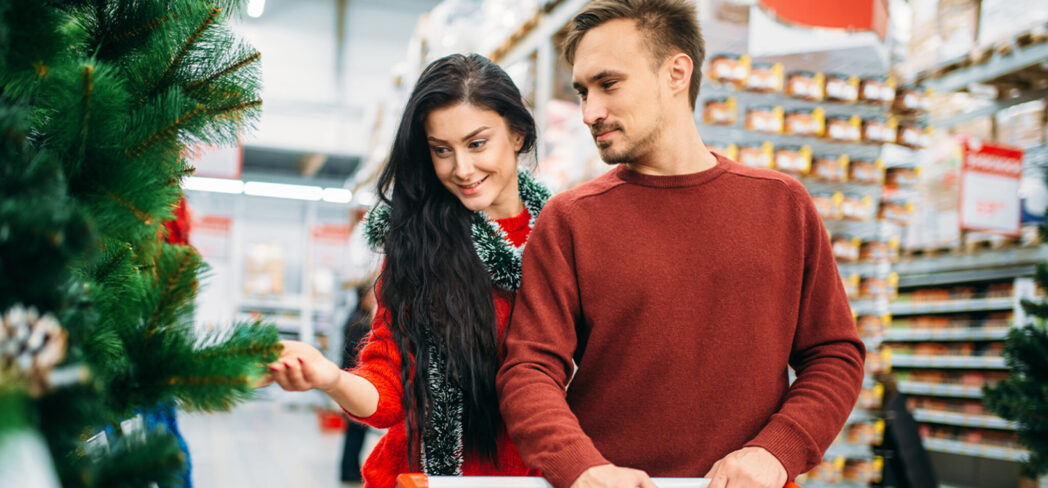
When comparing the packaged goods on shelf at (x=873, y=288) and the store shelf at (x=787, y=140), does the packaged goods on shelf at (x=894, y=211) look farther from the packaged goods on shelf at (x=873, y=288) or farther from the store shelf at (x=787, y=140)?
the packaged goods on shelf at (x=873, y=288)

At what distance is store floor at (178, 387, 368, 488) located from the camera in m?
5.81

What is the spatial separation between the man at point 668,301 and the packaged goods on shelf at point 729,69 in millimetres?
2522

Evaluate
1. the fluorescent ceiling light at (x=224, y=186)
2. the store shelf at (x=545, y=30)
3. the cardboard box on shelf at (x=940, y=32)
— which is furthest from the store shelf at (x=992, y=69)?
the fluorescent ceiling light at (x=224, y=186)

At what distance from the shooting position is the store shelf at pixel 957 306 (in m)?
5.94

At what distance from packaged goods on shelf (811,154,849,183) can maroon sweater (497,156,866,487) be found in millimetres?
2986

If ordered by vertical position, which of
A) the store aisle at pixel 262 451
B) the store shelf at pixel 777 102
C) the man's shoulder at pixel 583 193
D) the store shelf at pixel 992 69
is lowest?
the store aisle at pixel 262 451

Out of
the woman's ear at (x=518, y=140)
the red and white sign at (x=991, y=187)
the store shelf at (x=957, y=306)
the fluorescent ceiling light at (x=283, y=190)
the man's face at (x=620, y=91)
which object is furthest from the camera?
the fluorescent ceiling light at (x=283, y=190)

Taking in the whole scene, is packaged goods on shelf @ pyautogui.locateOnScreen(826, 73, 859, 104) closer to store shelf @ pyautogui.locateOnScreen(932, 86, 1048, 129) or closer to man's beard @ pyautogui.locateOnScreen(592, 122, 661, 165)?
store shelf @ pyautogui.locateOnScreen(932, 86, 1048, 129)

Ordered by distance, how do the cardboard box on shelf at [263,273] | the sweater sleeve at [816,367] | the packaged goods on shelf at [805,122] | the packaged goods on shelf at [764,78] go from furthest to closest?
the cardboard box on shelf at [263,273], the packaged goods on shelf at [805,122], the packaged goods on shelf at [764,78], the sweater sleeve at [816,367]

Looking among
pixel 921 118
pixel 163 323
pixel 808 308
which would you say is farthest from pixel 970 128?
pixel 163 323

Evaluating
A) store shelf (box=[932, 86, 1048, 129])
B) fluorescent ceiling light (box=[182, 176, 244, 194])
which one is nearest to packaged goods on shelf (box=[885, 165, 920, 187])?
store shelf (box=[932, 86, 1048, 129])

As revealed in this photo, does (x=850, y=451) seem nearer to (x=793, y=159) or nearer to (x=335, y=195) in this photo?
(x=793, y=159)

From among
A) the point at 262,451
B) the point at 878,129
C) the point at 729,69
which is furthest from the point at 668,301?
the point at 262,451

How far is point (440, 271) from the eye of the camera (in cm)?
164
